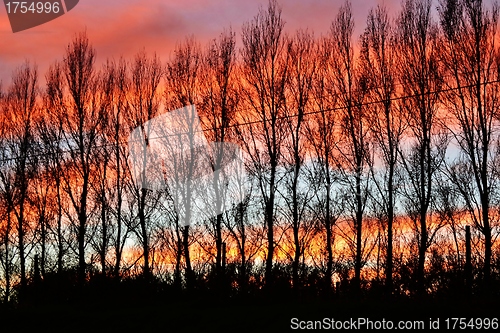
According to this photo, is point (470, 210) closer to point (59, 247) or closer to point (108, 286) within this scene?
point (108, 286)

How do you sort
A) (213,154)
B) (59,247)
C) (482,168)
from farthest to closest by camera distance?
1. (59,247)
2. (213,154)
3. (482,168)

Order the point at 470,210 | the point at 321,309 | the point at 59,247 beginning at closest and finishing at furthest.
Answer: the point at 321,309 → the point at 470,210 → the point at 59,247

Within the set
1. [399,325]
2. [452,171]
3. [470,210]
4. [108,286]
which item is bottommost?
[399,325]

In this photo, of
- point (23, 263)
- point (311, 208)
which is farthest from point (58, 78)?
point (311, 208)

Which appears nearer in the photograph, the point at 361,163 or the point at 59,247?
the point at 361,163

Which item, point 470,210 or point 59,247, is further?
point 59,247

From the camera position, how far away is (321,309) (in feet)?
48.7

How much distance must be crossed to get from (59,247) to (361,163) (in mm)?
19277

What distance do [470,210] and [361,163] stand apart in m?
5.32

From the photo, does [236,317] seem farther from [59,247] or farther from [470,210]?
[59,247]

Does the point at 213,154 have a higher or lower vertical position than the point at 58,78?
lower

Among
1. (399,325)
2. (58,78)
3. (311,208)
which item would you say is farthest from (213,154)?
(399,325)

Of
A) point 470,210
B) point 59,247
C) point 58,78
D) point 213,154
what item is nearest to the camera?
point 470,210

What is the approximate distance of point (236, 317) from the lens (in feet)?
53.3
